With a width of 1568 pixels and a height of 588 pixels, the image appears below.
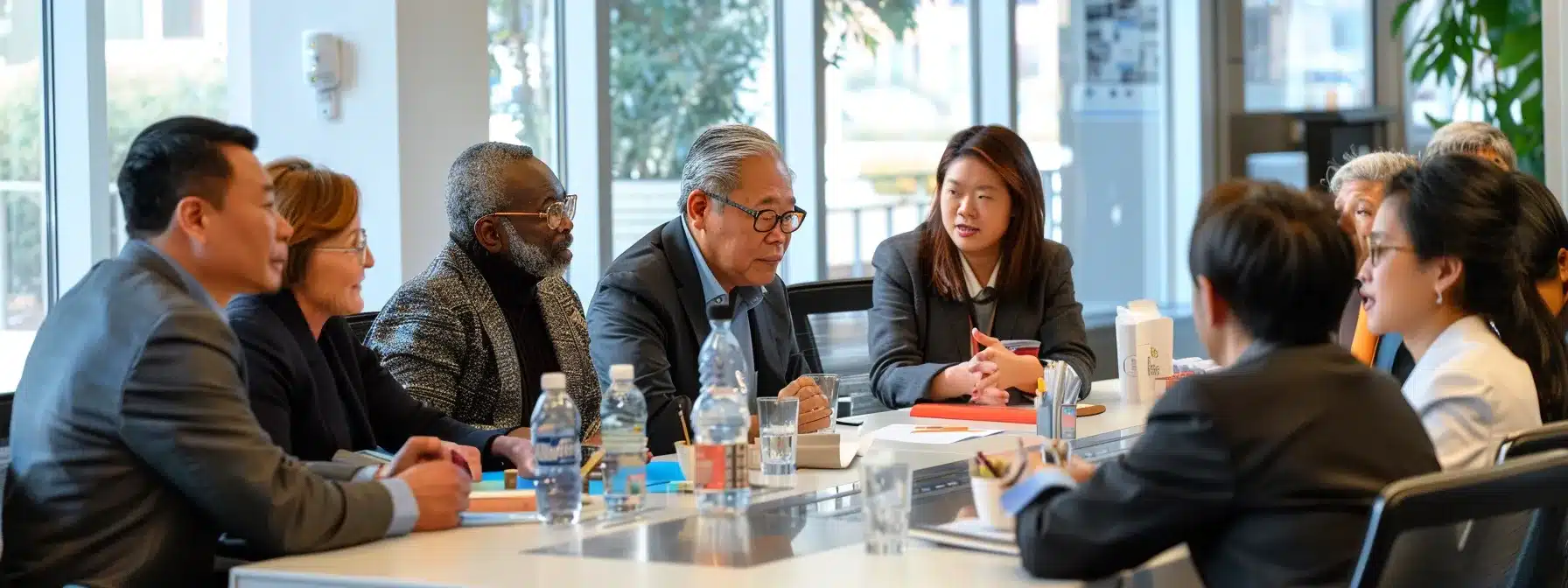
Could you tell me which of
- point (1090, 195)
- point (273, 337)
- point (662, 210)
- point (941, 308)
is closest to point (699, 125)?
point (662, 210)

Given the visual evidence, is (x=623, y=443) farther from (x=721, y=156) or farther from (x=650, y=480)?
(x=721, y=156)

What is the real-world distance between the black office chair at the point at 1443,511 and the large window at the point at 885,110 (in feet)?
15.9

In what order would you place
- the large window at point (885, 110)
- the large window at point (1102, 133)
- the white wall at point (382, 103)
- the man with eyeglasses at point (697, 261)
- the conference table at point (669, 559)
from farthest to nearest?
the large window at point (1102, 133), the large window at point (885, 110), the white wall at point (382, 103), the man with eyeglasses at point (697, 261), the conference table at point (669, 559)

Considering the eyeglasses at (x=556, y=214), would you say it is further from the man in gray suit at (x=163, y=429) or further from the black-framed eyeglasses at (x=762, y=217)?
the man in gray suit at (x=163, y=429)

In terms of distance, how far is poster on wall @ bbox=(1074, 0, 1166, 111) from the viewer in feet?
27.7

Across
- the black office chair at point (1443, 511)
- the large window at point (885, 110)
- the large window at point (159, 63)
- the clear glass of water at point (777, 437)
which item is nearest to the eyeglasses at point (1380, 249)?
the black office chair at point (1443, 511)

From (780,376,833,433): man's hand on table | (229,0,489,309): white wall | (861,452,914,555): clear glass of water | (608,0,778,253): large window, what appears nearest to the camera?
(861,452,914,555): clear glass of water

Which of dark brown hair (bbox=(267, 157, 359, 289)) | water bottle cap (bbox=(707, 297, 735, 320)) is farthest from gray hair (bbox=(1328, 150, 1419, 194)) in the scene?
dark brown hair (bbox=(267, 157, 359, 289))

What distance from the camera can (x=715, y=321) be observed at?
2402mm

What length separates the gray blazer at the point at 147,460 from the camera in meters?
1.93

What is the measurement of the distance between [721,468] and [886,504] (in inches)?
13.4

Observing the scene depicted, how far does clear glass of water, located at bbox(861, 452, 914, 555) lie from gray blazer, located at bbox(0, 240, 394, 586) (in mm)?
607

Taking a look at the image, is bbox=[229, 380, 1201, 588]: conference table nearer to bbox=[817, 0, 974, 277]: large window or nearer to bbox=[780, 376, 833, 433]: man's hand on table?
bbox=[780, 376, 833, 433]: man's hand on table

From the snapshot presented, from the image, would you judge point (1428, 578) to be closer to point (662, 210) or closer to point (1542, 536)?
point (1542, 536)
